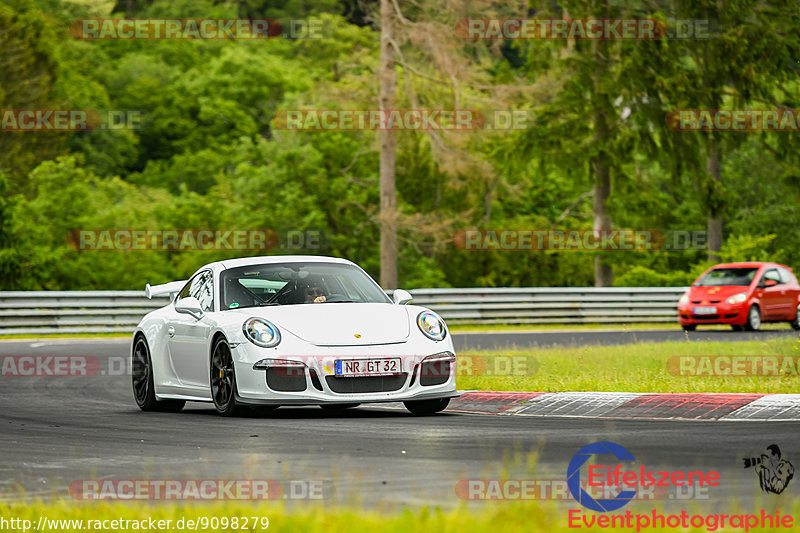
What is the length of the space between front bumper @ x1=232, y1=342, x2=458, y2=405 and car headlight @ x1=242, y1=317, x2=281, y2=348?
0.21 ft

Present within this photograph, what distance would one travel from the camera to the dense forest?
126 ft

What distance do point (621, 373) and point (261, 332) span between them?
17.0ft

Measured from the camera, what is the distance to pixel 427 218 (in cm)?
3994

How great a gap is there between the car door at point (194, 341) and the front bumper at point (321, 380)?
87 cm

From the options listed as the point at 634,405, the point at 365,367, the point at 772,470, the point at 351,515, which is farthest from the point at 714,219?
the point at 351,515

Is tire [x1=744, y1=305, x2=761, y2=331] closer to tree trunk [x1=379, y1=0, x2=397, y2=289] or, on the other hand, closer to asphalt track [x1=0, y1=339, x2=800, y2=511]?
tree trunk [x1=379, y1=0, x2=397, y2=289]

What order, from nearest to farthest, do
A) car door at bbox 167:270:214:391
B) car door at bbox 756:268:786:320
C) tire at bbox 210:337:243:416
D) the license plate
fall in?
the license plate < tire at bbox 210:337:243:416 < car door at bbox 167:270:214:391 < car door at bbox 756:268:786:320

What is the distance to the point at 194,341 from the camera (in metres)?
12.5

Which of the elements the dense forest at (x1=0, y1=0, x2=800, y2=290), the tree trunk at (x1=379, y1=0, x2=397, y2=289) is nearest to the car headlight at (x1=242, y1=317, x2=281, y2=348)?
the dense forest at (x1=0, y1=0, x2=800, y2=290)

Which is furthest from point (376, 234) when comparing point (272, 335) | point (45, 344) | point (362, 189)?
point (272, 335)

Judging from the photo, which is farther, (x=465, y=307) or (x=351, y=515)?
(x=465, y=307)

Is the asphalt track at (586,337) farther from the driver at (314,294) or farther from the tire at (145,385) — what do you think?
the driver at (314,294)

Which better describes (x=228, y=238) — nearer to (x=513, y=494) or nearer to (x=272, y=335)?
(x=272, y=335)

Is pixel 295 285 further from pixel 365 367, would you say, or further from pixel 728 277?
pixel 728 277
